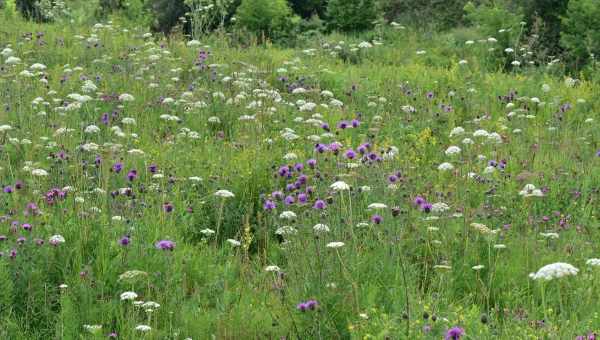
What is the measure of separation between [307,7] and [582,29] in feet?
23.6

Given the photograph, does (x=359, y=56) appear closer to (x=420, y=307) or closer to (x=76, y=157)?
(x=76, y=157)

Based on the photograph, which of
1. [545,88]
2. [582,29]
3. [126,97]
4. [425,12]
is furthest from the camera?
[425,12]

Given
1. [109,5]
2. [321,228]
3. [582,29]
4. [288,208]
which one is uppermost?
[321,228]

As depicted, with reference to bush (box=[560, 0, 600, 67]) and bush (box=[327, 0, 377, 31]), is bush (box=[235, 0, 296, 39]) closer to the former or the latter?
bush (box=[327, 0, 377, 31])

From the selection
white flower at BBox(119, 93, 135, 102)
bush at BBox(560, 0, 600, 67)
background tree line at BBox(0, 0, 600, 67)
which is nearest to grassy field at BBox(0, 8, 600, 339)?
white flower at BBox(119, 93, 135, 102)

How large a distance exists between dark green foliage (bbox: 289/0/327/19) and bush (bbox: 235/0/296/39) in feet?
6.83

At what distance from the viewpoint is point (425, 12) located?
15500mm

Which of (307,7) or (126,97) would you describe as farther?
(307,7)

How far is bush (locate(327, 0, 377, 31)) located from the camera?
14.8 m

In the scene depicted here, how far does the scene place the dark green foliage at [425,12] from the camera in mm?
15281

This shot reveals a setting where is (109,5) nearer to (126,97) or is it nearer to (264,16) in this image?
(264,16)

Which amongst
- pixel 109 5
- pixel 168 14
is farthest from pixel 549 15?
pixel 109 5

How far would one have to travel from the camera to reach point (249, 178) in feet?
17.2

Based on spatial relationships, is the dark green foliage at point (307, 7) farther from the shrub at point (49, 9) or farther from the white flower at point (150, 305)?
the white flower at point (150, 305)
